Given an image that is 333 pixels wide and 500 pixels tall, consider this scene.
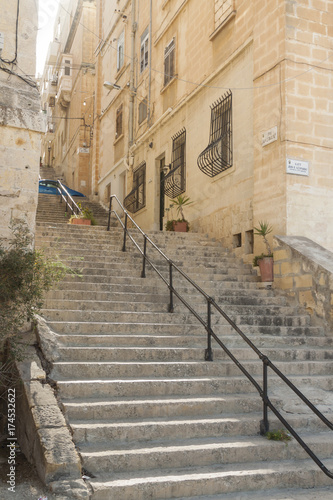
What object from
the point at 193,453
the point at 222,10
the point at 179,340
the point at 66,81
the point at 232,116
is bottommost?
the point at 193,453

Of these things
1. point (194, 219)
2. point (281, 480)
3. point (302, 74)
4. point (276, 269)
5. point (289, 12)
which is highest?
point (289, 12)

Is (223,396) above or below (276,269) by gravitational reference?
below

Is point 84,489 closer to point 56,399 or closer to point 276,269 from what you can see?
point 56,399

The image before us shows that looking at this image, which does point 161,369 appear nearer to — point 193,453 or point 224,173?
point 193,453

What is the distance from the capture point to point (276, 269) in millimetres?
8539

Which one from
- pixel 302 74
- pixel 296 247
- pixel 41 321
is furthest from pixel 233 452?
pixel 302 74

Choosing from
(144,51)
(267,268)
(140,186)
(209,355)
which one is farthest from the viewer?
(144,51)

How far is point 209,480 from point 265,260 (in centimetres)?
509

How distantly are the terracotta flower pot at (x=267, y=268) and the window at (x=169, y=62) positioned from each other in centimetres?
790

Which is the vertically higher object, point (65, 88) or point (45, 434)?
point (65, 88)

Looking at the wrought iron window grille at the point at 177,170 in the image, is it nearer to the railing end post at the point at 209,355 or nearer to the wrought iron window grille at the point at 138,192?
the wrought iron window grille at the point at 138,192

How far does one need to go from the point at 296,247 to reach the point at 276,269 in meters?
0.65

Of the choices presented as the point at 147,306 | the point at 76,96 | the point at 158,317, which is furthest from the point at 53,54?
the point at 158,317

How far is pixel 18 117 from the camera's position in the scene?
20.5 feet
